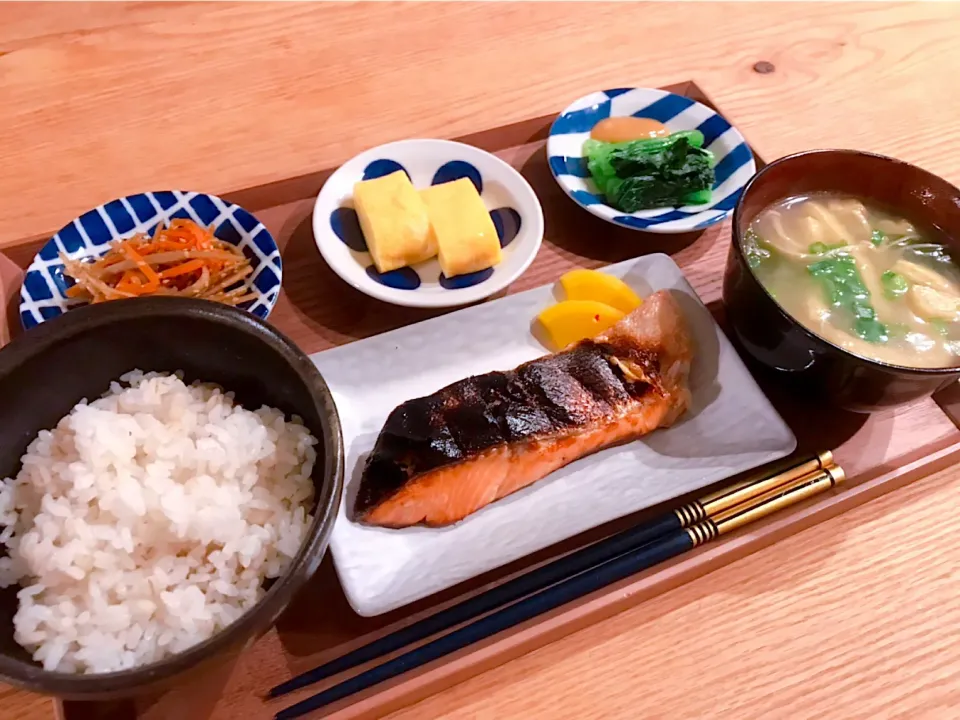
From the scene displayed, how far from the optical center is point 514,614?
1313 mm

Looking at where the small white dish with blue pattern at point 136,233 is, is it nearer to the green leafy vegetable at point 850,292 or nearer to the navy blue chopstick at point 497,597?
the navy blue chopstick at point 497,597

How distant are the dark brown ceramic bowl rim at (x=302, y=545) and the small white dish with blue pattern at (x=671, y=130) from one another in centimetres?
101

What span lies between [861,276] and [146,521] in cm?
151

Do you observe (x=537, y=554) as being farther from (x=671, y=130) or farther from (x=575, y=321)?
(x=671, y=130)

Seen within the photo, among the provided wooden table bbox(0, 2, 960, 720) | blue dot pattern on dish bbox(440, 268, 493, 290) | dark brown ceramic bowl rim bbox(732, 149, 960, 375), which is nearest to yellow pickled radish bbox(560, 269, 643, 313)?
blue dot pattern on dish bbox(440, 268, 493, 290)

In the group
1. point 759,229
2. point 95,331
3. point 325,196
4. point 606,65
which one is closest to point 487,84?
point 606,65

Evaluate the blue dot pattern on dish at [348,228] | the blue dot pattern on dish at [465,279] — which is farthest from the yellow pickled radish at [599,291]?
the blue dot pattern on dish at [348,228]

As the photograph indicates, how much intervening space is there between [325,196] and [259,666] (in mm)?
1128

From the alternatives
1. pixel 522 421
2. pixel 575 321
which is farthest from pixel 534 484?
pixel 575 321

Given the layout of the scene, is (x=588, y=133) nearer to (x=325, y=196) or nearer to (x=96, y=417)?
(x=325, y=196)

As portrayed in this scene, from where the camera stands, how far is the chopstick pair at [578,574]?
1.25 metres

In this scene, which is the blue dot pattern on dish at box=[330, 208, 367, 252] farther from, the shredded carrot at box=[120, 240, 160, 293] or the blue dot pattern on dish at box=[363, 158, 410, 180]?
the shredded carrot at box=[120, 240, 160, 293]

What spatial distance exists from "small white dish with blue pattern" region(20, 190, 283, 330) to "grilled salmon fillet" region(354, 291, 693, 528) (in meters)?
0.50

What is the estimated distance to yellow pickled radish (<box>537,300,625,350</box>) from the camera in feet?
5.72
